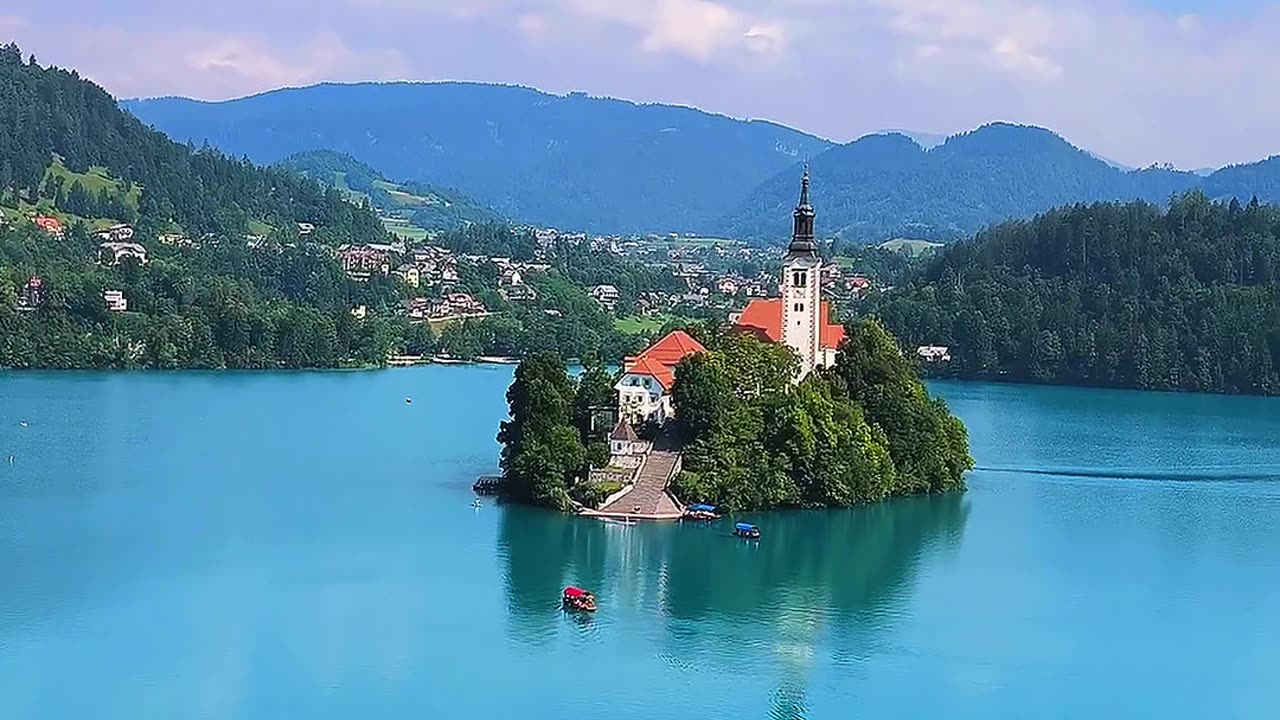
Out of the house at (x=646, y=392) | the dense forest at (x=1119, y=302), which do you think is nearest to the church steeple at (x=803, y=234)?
the house at (x=646, y=392)

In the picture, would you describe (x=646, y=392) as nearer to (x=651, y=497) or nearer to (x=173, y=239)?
(x=651, y=497)

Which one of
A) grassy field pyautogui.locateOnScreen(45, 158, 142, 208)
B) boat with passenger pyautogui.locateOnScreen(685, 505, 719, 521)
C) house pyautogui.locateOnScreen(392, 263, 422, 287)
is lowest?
boat with passenger pyautogui.locateOnScreen(685, 505, 719, 521)

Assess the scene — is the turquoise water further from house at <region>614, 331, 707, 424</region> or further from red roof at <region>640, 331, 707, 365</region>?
red roof at <region>640, 331, 707, 365</region>

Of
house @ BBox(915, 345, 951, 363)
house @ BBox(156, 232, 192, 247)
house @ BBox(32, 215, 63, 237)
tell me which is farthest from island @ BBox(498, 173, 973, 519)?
house @ BBox(156, 232, 192, 247)

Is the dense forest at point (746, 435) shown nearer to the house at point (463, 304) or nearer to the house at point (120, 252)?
the house at point (120, 252)

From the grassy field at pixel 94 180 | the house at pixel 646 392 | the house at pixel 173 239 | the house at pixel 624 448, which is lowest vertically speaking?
the house at pixel 624 448

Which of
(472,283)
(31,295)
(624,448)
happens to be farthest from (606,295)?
(624,448)
